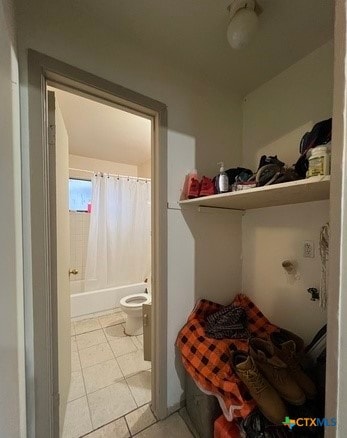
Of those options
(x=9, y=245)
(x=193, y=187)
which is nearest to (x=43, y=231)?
(x=9, y=245)

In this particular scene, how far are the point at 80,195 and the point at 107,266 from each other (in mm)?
1239

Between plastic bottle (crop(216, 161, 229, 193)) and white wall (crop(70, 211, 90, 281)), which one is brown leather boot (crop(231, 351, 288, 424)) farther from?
white wall (crop(70, 211, 90, 281))

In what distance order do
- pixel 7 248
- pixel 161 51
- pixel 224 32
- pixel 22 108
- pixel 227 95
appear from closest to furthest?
pixel 7 248 < pixel 22 108 < pixel 224 32 < pixel 161 51 < pixel 227 95

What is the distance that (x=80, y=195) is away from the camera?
3107 millimetres

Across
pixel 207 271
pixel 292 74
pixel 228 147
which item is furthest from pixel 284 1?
pixel 207 271

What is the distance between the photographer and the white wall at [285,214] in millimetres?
1130

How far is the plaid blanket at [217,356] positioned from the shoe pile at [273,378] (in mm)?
63

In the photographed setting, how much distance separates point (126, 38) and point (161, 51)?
0.70ft

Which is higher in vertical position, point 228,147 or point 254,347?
point 228,147

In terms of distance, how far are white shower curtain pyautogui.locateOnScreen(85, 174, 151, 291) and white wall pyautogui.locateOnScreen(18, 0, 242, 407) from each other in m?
1.83

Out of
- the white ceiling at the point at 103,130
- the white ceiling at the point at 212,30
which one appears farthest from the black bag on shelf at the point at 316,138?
the white ceiling at the point at 103,130

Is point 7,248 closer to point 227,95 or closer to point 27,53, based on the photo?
point 27,53

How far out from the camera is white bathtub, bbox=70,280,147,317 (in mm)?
2479

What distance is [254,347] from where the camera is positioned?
0.95 m
